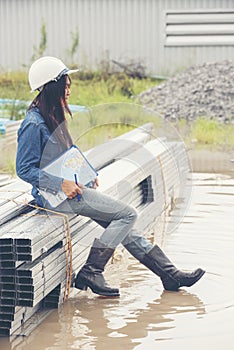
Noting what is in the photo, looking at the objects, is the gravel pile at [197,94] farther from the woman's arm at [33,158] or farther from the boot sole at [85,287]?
the woman's arm at [33,158]

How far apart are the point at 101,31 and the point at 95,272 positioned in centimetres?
1269

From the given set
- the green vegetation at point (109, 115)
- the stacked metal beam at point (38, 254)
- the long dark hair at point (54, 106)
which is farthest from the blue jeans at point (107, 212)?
the green vegetation at point (109, 115)

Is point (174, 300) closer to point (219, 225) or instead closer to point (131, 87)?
point (219, 225)

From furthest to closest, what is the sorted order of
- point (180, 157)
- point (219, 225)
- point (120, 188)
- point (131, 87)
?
1. point (131, 87)
2. point (180, 157)
3. point (219, 225)
4. point (120, 188)

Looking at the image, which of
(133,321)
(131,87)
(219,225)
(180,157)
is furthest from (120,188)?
(131,87)

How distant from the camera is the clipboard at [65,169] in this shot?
6.06 metres

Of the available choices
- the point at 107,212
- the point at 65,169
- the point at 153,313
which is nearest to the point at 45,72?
the point at 65,169

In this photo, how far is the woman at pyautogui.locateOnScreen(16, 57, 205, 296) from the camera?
602cm

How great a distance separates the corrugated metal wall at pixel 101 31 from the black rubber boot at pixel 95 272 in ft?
38.9

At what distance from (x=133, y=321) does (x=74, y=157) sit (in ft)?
3.89

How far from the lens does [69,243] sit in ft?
19.8

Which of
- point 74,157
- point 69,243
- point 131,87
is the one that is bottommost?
point 131,87

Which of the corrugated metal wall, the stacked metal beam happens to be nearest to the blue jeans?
the stacked metal beam

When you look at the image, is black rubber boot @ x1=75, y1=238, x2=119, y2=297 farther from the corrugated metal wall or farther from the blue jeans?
the corrugated metal wall
